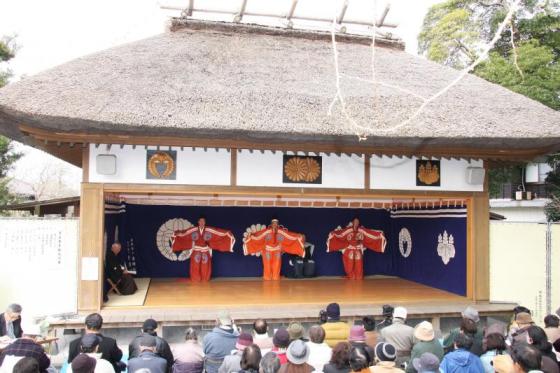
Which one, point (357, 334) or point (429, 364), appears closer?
point (429, 364)

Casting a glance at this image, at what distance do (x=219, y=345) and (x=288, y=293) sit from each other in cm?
445

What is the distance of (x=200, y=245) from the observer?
33.4 ft

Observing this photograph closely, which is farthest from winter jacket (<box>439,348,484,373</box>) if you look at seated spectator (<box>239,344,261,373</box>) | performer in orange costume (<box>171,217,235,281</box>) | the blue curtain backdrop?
performer in orange costume (<box>171,217,235,281</box>)

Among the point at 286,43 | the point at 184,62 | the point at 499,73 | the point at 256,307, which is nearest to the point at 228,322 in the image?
the point at 256,307

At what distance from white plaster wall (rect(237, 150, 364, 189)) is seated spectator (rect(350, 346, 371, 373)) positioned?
4.34 metres

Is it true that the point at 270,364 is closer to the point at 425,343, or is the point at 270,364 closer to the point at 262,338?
the point at 262,338

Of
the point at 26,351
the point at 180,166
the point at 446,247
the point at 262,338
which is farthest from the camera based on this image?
the point at 446,247

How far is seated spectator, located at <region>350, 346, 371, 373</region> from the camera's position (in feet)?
11.0

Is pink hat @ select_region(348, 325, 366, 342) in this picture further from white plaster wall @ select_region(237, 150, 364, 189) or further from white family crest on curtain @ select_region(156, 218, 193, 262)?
white family crest on curtain @ select_region(156, 218, 193, 262)

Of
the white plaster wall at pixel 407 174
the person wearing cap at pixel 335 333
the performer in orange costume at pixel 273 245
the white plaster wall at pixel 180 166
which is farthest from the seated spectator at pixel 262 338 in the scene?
the performer in orange costume at pixel 273 245

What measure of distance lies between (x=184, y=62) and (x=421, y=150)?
403cm

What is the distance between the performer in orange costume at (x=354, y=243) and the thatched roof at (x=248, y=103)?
3.70 meters

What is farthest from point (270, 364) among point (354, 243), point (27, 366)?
point (354, 243)

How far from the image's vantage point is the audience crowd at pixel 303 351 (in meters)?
3.38
